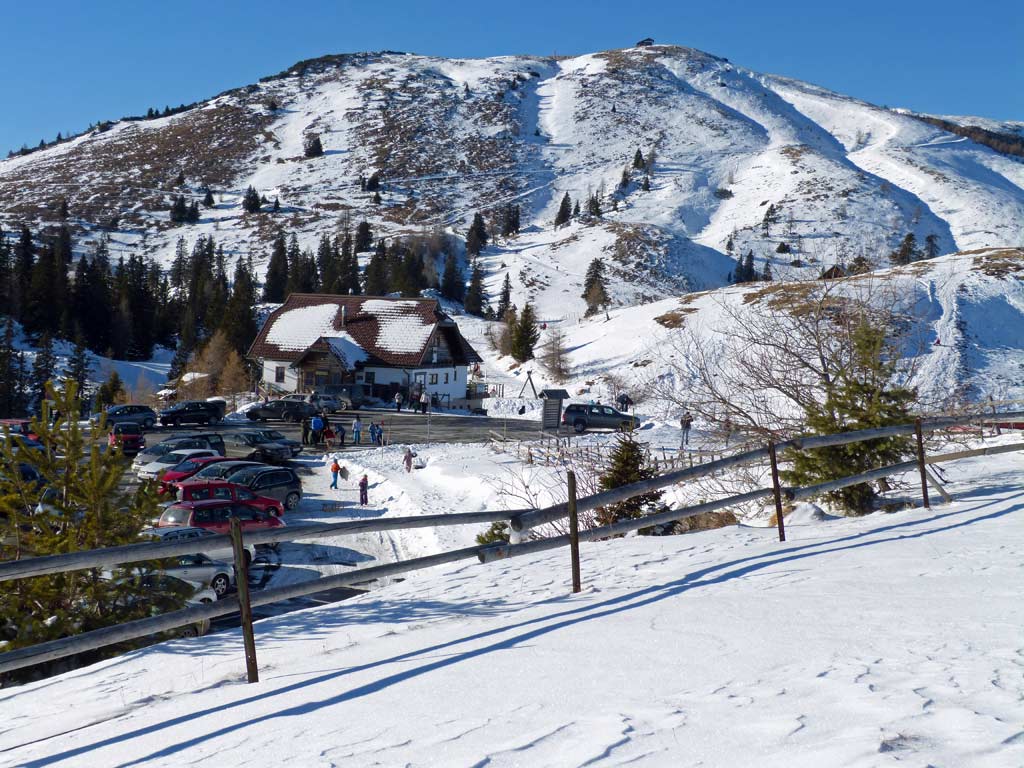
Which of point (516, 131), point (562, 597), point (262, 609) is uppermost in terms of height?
point (516, 131)

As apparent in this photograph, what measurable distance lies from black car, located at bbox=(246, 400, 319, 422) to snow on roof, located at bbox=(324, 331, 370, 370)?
9.59 m

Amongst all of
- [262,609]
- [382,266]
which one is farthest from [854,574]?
[382,266]

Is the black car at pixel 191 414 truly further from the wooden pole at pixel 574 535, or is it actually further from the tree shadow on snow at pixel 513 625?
the wooden pole at pixel 574 535

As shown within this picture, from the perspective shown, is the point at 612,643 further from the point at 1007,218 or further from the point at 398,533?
the point at 1007,218

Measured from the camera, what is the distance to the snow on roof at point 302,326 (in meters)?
58.3

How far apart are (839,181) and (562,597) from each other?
155 m

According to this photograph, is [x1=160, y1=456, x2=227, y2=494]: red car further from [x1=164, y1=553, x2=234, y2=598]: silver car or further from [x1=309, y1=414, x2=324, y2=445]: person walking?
[x1=164, y1=553, x2=234, y2=598]: silver car

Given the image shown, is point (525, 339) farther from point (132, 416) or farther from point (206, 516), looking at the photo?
point (206, 516)

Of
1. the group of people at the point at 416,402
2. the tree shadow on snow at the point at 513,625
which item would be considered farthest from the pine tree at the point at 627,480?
the group of people at the point at 416,402

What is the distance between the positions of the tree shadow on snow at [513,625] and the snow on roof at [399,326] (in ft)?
161

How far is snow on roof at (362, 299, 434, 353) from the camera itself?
188 ft

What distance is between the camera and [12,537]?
30.0 ft

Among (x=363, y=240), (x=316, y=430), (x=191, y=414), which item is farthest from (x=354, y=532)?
(x=363, y=240)

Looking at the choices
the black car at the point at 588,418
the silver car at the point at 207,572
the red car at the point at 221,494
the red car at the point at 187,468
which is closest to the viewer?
the silver car at the point at 207,572
